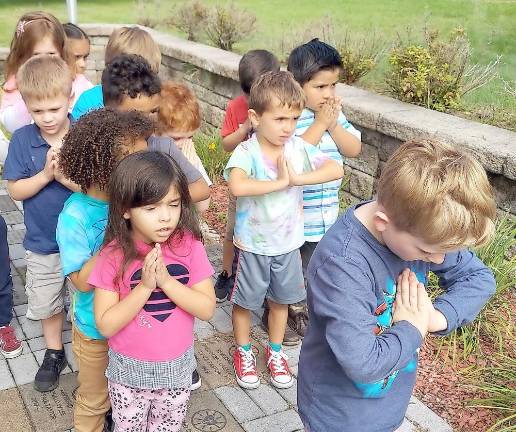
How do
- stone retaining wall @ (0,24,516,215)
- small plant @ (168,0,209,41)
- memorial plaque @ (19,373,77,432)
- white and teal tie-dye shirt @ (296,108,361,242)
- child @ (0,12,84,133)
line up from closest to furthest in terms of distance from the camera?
memorial plaque @ (19,373,77,432), white and teal tie-dye shirt @ (296,108,361,242), child @ (0,12,84,133), stone retaining wall @ (0,24,516,215), small plant @ (168,0,209,41)

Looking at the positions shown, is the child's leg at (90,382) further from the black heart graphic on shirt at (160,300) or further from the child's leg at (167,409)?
the black heart graphic on shirt at (160,300)

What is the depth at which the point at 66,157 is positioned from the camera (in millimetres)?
2348

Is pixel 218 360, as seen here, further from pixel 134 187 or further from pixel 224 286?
pixel 134 187

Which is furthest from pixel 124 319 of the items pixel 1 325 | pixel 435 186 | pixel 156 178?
pixel 1 325

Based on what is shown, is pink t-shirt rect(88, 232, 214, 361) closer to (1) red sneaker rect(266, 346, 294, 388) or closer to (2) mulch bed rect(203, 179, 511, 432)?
(1) red sneaker rect(266, 346, 294, 388)

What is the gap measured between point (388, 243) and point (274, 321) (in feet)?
5.65

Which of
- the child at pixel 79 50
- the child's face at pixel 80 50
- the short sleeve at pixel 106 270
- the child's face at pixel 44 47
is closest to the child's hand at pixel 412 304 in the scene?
the short sleeve at pixel 106 270

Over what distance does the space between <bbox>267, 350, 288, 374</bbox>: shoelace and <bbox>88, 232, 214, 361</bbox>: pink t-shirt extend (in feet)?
3.66

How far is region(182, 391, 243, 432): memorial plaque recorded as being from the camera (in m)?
2.98

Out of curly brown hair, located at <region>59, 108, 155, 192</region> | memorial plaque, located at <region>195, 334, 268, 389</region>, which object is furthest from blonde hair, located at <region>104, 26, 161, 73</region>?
memorial plaque, located at <region>195, 334, 268, 389</region>

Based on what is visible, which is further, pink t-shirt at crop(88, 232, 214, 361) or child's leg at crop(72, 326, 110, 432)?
child's leg at crop(72, 326, 110, 432)

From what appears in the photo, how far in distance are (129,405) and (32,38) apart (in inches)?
92.4

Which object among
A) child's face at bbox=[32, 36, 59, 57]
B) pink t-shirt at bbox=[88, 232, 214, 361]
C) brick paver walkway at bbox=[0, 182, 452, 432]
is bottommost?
brick paver walkway at bbox=[0, 182, 452, 432]

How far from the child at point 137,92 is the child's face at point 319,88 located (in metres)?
0.91
